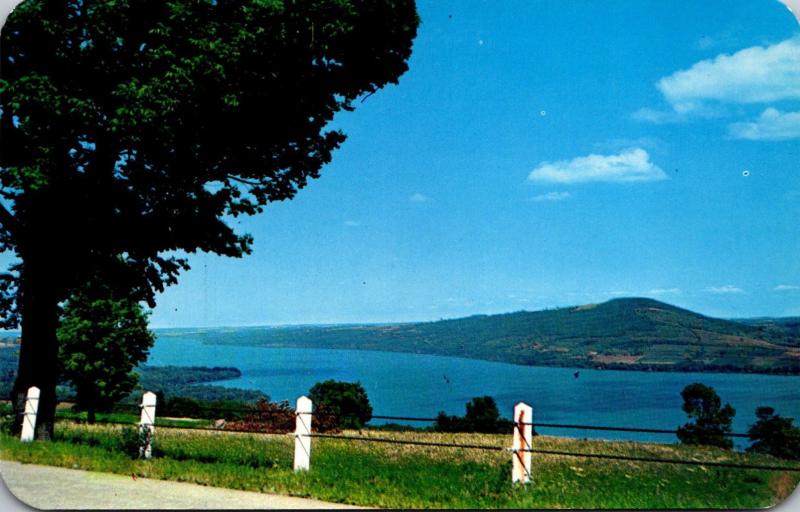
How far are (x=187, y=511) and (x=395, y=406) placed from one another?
82.2m

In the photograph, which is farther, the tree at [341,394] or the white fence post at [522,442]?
the tree at [341,394]

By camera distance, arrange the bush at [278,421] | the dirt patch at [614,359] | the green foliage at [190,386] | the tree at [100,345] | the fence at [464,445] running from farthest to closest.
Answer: the dirt patch at [614,359] < the green foliage at [190,386] < the tree at [100,345] < the bush at [278,421] < the fence at [464,445]

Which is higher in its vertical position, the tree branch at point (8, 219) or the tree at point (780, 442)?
the tree branch at point (8, 219)

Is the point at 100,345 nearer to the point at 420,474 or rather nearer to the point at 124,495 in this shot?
the point at 124,495

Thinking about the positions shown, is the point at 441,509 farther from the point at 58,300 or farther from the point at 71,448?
the point at 58,300

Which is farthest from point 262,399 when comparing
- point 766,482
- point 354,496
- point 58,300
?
point 766,482

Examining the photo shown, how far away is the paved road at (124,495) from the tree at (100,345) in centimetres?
1982

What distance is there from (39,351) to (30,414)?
4.68 feet

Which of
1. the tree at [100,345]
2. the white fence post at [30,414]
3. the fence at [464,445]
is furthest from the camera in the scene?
the tree at [100,345]

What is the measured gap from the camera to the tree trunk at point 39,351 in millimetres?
15984

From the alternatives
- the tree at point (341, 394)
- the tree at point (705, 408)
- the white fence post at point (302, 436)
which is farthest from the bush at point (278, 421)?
the tree at point (705, 408)

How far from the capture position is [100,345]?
3206cm

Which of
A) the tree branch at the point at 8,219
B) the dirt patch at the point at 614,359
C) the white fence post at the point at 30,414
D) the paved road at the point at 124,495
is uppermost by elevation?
the tree branch at the point at 8,219

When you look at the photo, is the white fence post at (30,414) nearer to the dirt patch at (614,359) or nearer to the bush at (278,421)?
the bush at (278,421)
